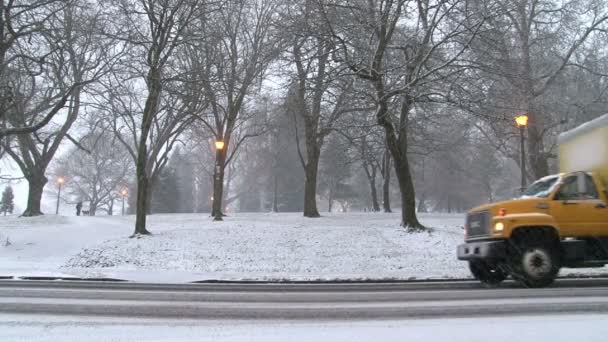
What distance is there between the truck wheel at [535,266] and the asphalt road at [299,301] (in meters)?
0.34

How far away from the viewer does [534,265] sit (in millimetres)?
9688

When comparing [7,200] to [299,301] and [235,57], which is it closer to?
[235,57]

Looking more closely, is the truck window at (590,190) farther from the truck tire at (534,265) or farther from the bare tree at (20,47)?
the bare tree at (20,47)

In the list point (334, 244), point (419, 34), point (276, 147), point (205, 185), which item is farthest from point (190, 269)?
point (205, 185)

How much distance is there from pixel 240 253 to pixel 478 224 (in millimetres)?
9540

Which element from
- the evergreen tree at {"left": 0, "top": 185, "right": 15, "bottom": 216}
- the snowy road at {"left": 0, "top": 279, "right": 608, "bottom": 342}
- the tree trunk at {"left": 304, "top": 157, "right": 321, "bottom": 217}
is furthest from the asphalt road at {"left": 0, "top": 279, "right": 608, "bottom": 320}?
the evergreen tree at {"left": 0, "top": 185, "right": 15, "bottom": 216}

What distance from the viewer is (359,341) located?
5047 mm

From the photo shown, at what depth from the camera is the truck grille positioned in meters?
10.4

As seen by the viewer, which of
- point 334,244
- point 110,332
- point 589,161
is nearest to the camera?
point 110,332

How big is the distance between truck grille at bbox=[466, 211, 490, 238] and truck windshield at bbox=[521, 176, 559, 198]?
1.27 meters

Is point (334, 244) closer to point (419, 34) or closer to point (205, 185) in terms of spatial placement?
point (419, 34)

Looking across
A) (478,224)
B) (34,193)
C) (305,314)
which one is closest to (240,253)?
(478,224)

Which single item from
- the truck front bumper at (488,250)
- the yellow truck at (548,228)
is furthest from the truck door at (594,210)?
the truck front bumper at (488,250)

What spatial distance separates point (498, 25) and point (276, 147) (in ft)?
115
